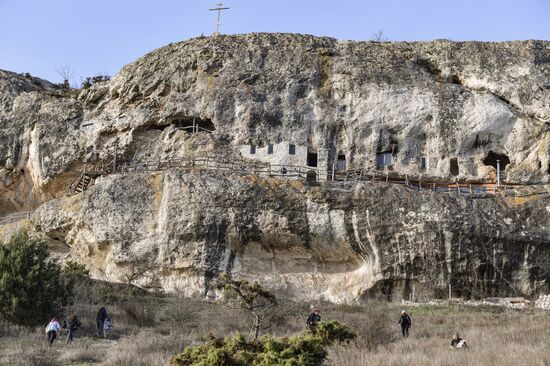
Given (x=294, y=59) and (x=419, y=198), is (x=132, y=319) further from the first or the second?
(x=294, y=59)

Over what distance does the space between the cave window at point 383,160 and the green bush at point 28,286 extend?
63.4ft

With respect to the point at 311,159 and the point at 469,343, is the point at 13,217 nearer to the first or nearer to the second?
the point at 311,159

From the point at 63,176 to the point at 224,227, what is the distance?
39.8 ft

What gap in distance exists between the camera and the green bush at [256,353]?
1630cm

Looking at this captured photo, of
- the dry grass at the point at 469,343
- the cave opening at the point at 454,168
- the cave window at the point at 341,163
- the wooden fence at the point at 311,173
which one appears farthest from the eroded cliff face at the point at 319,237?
the cave opening at the point at 454,168

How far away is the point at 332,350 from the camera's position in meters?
20.9

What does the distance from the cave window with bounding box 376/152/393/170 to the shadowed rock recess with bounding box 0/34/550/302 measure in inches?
3.0

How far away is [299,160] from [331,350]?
22.0 metres

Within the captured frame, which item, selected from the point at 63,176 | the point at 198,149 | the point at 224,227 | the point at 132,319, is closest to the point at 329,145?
the point at 198,149

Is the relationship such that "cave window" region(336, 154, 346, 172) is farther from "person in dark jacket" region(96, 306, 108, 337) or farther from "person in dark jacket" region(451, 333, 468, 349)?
"person in dark jacket" region(451, 333, 468, 349)

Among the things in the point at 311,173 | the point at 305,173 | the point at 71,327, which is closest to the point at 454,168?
the point at 311,173

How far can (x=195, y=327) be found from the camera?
27.6 meters

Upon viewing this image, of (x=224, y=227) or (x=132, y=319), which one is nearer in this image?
(x=132, y=319)

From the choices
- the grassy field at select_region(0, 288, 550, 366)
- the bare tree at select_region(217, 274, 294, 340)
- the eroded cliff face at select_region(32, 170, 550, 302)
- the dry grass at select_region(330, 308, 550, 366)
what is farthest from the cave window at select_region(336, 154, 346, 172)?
the bare tree at select_region(217, 274, 294, 340)
